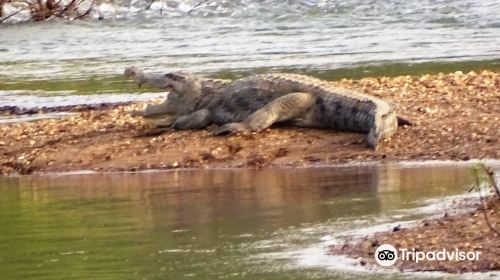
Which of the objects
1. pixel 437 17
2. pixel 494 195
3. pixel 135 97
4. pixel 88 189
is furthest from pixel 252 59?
pixel 494 195

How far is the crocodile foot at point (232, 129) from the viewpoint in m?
12.0

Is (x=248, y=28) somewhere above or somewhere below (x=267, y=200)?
below

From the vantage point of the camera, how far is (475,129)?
11.3 m

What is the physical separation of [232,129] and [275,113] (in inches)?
15.4

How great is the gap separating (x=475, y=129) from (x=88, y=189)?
3.13 meters

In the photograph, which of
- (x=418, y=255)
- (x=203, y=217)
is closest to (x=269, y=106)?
(x=203, y=217)

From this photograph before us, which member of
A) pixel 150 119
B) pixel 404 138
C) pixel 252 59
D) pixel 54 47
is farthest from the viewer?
pixel 54 47

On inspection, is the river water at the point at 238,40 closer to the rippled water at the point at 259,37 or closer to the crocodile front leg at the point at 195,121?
the rippled water at the point at 259,37

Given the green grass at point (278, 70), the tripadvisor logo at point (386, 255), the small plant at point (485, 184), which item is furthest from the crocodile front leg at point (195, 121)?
the tripadvisor logo at point (386, 255)

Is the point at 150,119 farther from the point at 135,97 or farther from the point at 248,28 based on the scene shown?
the point at 248,28

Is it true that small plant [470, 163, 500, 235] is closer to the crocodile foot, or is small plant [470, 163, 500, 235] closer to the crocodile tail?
the crocodile tail

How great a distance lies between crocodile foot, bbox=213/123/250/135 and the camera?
11984mm

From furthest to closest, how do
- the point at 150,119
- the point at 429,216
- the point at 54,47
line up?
the point at 54,47 < the point at 150,119 < the point at 429,216

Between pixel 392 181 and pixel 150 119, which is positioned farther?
pixel 150 119
